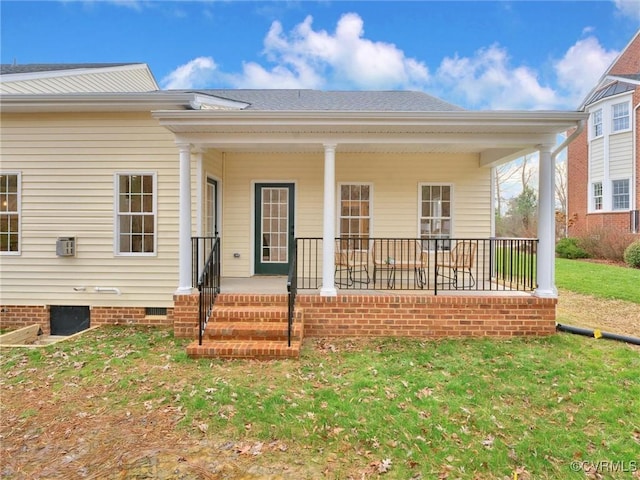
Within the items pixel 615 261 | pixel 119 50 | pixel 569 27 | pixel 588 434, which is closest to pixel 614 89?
pixel 615 261

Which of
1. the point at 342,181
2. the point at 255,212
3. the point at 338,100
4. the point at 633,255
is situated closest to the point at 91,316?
the point at 255,212

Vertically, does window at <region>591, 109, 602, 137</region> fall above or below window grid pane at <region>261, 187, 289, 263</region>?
above

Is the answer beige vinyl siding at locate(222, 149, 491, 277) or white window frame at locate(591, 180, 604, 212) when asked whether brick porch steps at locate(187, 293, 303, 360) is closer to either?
beige vinyl siding at locate(222, 149, 491, 277)

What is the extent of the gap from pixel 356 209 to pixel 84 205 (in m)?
5.05

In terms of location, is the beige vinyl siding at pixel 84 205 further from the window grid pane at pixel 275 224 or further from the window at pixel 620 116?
the window at pixel 620 116

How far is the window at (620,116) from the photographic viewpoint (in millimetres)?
14750

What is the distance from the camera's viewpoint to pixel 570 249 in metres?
14.3

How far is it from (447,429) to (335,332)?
8.26ft

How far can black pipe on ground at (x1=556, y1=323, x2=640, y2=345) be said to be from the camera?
529 centimetres

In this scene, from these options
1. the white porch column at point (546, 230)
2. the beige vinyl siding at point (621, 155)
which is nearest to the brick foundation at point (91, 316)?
the white porch column at point (546, 230)

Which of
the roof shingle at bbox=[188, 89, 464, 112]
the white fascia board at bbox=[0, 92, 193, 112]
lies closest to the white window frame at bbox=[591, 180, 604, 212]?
the roof shingle at bbox=[188, 89, 464, 112]

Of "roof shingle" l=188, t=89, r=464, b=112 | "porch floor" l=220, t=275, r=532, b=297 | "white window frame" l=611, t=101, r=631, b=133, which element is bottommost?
"porch floor" l=220, t=275, r=532, b=297

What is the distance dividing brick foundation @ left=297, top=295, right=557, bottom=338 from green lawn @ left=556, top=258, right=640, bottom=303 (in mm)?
4288

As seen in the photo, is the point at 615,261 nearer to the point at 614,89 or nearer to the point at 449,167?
the point at 614,89
